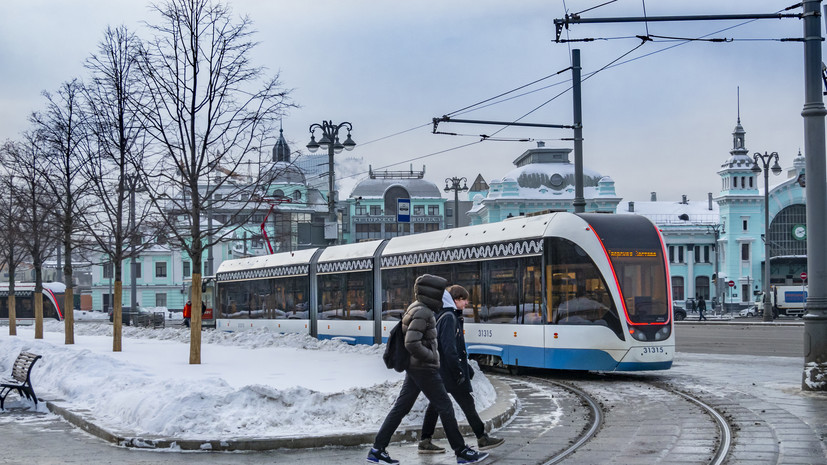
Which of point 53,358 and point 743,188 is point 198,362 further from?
point 743,188

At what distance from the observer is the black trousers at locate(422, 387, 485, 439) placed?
922 centimetres

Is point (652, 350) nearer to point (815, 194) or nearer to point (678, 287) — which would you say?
point (815, 194)

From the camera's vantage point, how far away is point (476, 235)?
20516 millimetres

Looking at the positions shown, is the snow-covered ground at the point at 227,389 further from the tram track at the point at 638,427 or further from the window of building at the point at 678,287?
the window of building at the point at 678,287

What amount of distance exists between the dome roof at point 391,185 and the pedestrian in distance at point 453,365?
111 metres

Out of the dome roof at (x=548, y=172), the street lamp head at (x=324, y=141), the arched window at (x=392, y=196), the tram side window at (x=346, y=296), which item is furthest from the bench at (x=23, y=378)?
the arched window at (x=392, y=196)

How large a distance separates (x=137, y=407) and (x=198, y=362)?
24.4 feet

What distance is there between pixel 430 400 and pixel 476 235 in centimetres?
1183

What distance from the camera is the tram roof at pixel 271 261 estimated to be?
30.3 meters

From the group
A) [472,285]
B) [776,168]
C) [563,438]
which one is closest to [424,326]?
[563,438]

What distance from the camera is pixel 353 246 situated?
89.5 feet

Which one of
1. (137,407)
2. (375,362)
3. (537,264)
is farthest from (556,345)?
(137,407)

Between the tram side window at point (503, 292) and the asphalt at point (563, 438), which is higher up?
the tram side window at point (503, 292)

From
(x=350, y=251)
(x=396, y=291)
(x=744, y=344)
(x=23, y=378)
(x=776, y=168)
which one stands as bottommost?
(x=744, y=344)
